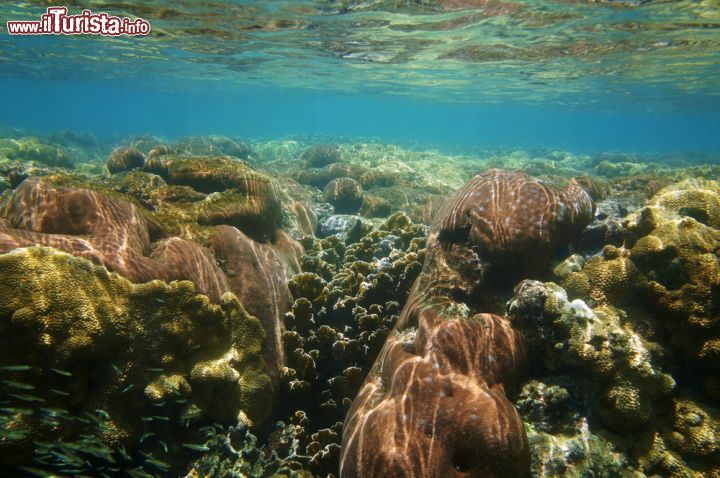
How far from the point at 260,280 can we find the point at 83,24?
21.7m

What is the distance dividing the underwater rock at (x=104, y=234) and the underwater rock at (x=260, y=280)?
368 millimetres

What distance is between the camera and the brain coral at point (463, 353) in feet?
10.7

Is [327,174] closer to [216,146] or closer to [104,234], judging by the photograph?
[104,234]

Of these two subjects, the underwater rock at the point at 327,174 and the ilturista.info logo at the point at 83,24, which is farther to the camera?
the ilturista.info logo at the point at 83,24

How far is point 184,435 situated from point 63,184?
4.22 meters

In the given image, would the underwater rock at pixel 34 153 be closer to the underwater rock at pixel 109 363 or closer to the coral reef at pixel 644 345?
the underwater rock at pixel 109 363

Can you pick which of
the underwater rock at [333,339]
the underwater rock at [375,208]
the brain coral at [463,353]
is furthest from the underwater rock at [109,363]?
the underwater rock at [375,208]

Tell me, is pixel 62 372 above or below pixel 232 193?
below

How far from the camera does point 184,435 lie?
3.99 meters

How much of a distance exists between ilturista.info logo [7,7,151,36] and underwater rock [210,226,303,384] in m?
18.5

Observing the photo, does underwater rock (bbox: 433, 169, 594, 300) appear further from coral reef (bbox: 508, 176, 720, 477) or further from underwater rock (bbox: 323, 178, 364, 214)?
underwater rock (bbox: 323, 178, 364, 214)

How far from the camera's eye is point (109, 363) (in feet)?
11.7

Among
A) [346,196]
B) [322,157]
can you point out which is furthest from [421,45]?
[346,196]

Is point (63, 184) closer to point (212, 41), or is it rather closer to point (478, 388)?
point (478, 388)
